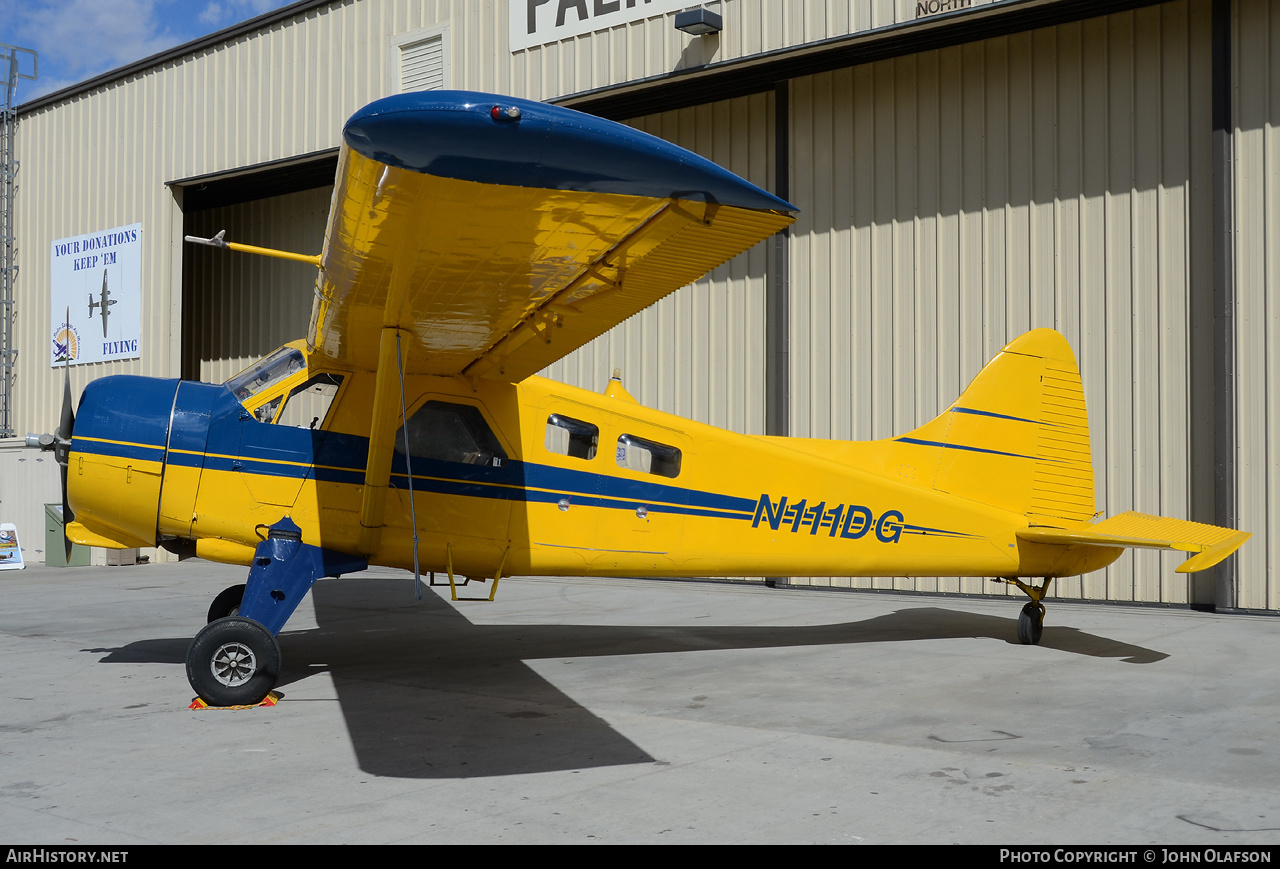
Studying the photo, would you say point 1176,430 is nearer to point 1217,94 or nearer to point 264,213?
point 1217,94

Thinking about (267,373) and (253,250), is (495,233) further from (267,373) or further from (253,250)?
(267,373)

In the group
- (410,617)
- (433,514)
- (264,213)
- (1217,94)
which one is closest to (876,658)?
(433,514)

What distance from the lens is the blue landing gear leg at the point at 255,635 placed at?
6.27m

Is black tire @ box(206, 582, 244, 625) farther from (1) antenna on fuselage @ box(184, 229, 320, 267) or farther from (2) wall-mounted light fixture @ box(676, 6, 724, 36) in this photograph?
(2) wall-mounted light fixture @ box(676, 6, 724, 36)

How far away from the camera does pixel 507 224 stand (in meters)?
4.53

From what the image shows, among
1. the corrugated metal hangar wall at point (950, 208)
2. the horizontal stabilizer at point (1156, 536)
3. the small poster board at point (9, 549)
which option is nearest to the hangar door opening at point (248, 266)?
the corrugated metal hangar wall at point (950, 208)

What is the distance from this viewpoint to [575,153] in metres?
3.67

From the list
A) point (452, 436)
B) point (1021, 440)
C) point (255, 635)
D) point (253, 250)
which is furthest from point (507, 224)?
point (1021, 440)

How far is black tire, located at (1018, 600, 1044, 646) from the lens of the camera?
8.58m

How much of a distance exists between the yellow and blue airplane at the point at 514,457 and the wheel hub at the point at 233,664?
0.01m

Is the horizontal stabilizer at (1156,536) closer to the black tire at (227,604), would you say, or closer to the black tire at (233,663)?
the black tire at (233,663)

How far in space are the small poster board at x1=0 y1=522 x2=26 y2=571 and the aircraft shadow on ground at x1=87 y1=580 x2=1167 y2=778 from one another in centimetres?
854

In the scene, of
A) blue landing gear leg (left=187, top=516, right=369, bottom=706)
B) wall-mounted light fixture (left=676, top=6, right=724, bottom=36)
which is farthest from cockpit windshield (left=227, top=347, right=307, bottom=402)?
wall-mounted light fixture (left=676, top=6, right=724, bottom=36)

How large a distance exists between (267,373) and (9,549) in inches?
531
